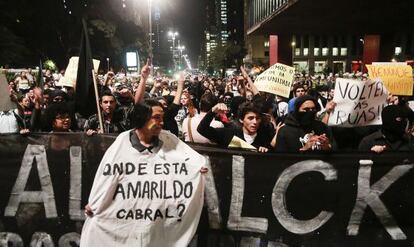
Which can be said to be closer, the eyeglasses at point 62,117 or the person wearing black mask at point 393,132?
the person wearing black mask at point 393,132

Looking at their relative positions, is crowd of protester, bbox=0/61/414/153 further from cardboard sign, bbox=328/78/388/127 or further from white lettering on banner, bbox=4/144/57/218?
white lettering on banner, bbox=4/144/57/218

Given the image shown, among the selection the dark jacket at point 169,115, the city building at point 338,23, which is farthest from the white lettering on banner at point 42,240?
the city building at point 338,23

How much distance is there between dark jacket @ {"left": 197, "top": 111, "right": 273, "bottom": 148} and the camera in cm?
513

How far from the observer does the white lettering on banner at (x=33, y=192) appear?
4.57 m

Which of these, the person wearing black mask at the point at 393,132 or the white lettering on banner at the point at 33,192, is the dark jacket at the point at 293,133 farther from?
the white lettering on banner at the point at 33,192

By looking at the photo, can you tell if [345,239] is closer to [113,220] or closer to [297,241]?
[297,241]

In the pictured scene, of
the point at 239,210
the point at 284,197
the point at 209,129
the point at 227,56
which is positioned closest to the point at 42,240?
the point at 239,210

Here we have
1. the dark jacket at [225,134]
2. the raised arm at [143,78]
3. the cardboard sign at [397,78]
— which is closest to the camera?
the dark jacket at [225,134]

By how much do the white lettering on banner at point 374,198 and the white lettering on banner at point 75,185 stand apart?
242 cm

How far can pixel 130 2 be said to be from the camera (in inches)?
4141

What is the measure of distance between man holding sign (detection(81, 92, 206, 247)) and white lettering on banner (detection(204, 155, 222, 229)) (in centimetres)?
35

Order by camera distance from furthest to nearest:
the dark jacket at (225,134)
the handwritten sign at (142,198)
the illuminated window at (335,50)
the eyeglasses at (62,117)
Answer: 1. the illuminated window at (335,50)
2. the eyeglasses at (62,117)
3. the dark jacket at (225,134)
4. the handwritten sign at (142,198)

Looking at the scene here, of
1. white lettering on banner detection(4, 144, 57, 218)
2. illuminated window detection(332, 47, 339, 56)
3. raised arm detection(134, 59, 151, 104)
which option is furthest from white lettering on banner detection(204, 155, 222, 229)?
illuminated window detection(332, 47, 339, 56)

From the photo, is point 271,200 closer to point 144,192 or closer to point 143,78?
point 144,192
